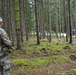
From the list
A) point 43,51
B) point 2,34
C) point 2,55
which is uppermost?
point 2,34

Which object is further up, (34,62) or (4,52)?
(4,52)

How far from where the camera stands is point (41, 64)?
457 inches

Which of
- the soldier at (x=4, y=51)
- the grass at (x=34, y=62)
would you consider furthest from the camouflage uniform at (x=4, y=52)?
the grass at (x=34, y=62)

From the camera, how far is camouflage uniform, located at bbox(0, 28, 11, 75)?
6008 millimetres

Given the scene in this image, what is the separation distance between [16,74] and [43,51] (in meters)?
6.59

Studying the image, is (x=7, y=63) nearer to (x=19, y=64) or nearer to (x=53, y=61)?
(x=19, y=64)

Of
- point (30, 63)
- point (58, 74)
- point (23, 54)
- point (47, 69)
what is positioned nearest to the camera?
point (58, 74)

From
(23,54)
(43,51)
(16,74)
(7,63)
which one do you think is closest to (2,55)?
(7,63)

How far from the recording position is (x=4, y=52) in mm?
6129

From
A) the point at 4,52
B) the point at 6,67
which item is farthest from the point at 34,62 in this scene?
the point at 4,52

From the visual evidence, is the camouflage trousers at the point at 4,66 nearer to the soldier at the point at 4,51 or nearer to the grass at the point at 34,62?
the soldier at the point at 4,51

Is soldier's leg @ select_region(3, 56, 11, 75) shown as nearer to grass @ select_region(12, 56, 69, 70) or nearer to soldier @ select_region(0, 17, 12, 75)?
soldier @ select_region(0, 17, 12, 75)

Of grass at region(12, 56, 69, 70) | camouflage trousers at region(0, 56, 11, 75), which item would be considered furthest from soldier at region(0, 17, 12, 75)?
grass at region(12, 56, 69, 70)

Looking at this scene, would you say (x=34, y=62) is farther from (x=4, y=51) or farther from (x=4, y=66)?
(x=4, y=51)
